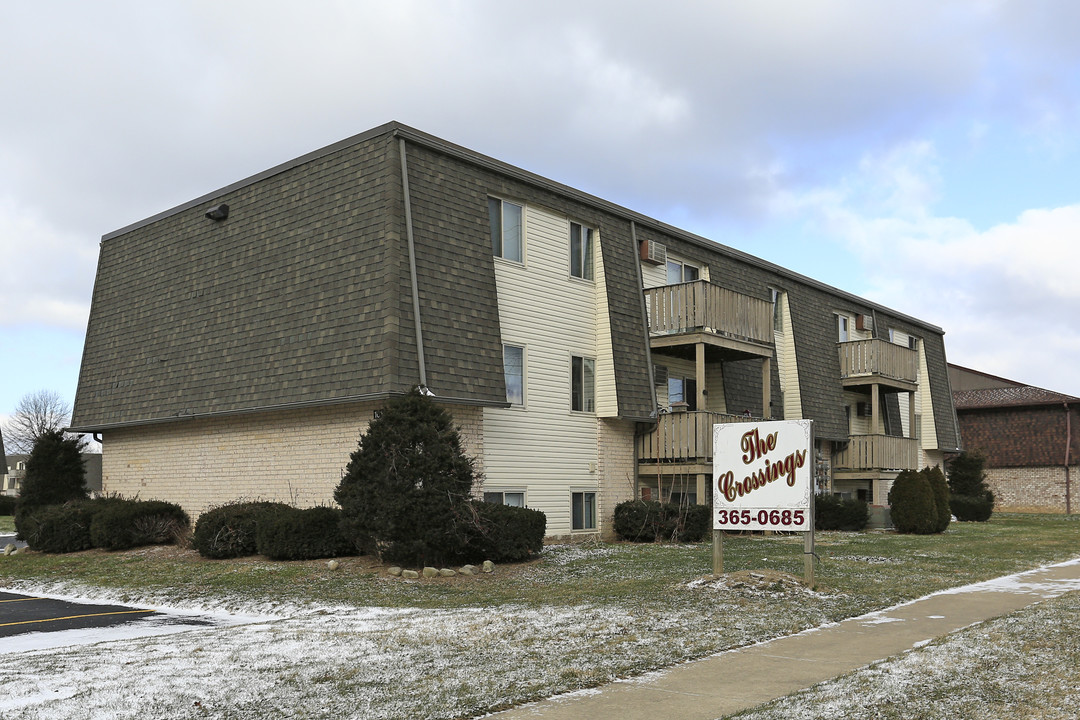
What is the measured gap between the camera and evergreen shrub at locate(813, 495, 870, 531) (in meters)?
27.8

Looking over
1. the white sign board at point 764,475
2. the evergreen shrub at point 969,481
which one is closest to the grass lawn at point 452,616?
the white sign board at point 764,475

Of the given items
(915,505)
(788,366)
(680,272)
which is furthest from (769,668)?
(788,366)

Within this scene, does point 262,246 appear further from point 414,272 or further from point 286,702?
point 286,702

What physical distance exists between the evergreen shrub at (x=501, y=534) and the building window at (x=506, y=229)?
6.48 metres

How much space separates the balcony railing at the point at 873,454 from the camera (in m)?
31.5

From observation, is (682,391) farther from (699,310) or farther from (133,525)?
(133,525)

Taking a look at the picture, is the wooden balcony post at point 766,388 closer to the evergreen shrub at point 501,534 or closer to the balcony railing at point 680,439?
the balcony railing at point 680,439

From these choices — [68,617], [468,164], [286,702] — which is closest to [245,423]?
[468,164]

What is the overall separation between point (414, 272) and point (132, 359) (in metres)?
9.91

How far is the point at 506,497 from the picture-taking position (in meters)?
20.4

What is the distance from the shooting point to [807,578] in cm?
1262

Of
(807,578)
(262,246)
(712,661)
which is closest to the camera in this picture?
(712,661)

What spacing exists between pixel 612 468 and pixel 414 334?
7367 mm

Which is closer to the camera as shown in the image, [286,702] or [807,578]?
[286,702]
